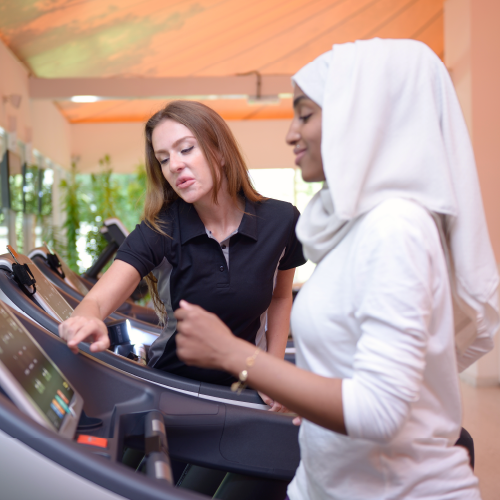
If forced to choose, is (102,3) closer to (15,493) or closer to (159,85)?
(159,85)

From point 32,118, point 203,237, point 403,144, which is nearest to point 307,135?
point 403,144

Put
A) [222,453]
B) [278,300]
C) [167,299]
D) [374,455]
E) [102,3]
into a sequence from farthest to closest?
[102,3], [278,300], [167,299], [222,453], [374,455]

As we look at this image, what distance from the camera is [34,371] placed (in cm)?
87

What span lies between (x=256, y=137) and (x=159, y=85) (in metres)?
3.17

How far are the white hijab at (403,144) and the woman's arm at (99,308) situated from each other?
0.58 meters

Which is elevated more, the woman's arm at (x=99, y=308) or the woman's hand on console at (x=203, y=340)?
the woman's hand on console at (x=203, y=340)

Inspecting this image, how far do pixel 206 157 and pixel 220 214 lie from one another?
0.16 metres

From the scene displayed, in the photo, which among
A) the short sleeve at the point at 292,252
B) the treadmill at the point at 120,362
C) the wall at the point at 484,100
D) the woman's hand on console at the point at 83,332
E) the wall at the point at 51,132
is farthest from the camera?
the wall at the point at 51,132

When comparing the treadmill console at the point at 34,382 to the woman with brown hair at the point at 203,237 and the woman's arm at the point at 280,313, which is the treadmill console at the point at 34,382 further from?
the woman's arm at the point at 280,313

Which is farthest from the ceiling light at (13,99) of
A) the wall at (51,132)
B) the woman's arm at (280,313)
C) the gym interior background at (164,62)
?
the woman's arm at (280,313)

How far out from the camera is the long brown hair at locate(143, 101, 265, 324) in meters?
1.42

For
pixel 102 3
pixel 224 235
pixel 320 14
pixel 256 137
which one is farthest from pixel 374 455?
pixel 256 137

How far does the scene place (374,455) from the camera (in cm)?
74

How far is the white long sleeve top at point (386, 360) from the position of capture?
629 mm
